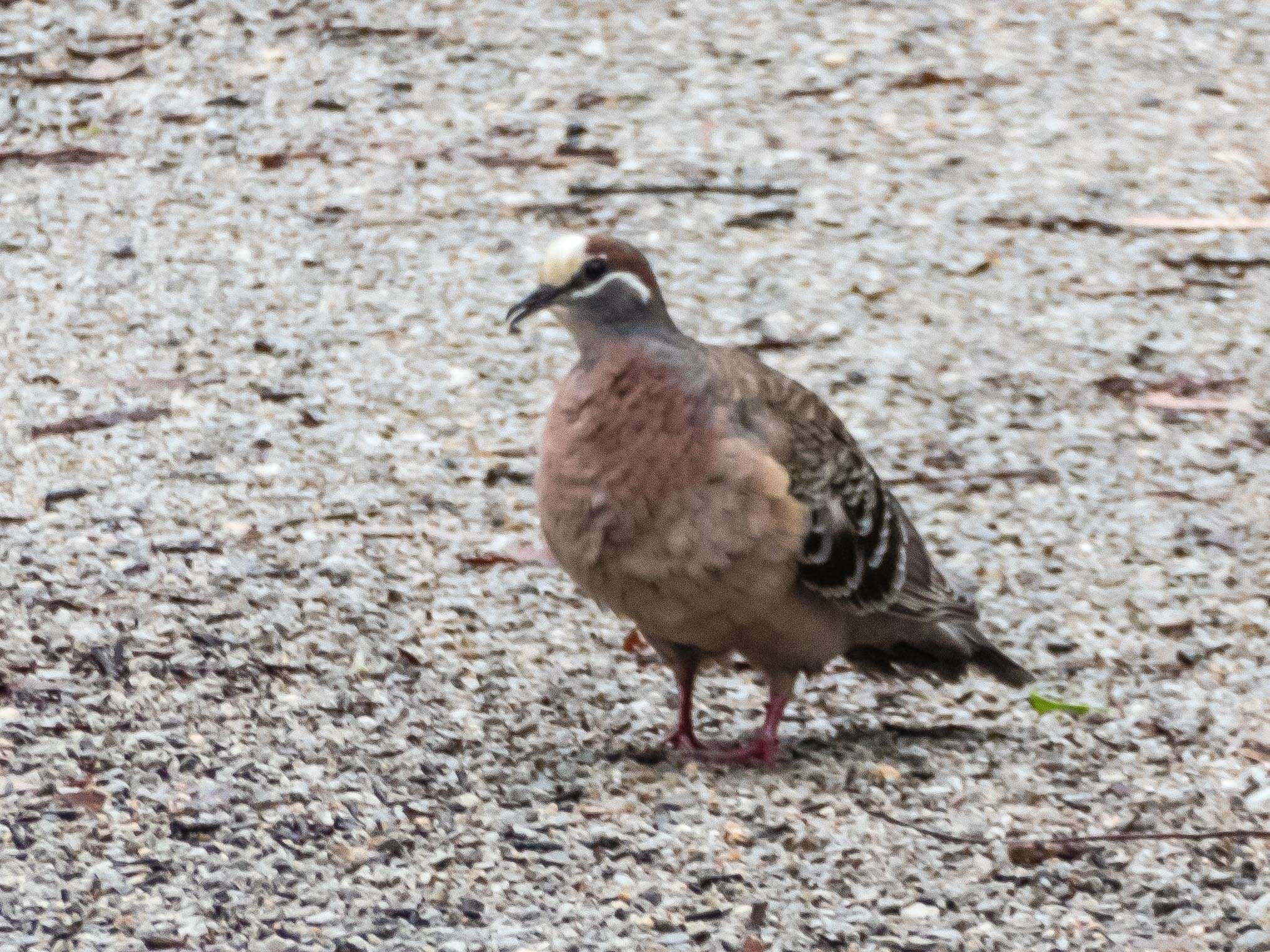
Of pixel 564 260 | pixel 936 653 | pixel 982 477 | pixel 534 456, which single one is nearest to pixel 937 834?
pixel 936 653

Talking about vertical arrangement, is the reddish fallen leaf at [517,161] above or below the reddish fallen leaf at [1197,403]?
above

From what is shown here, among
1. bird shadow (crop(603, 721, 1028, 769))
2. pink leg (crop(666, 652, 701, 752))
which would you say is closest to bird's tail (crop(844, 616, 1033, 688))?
bird shadow (crop(603, 721, 1028, 769))

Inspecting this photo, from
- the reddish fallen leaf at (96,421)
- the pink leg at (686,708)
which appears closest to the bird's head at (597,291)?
the pink leg at (686,708)

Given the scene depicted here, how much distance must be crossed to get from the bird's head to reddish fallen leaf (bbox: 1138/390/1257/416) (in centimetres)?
248

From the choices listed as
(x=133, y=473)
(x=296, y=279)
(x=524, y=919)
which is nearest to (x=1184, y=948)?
(x=524, y=919)

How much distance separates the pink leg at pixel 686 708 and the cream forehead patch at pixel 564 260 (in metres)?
0.90

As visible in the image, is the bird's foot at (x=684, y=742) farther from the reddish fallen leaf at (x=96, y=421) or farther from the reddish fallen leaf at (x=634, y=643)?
the reddish fallen leaf at (x=96, y=421)

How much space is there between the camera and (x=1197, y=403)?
21.5 feet

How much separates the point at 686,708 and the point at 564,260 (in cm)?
105

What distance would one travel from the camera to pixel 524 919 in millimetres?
3957

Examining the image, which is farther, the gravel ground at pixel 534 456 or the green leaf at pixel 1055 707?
the green leaf at pixel 1055 707

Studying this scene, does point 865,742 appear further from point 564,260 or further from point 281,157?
point 281,157

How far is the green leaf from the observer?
4.99 metres

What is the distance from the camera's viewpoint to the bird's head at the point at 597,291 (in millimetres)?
4598
